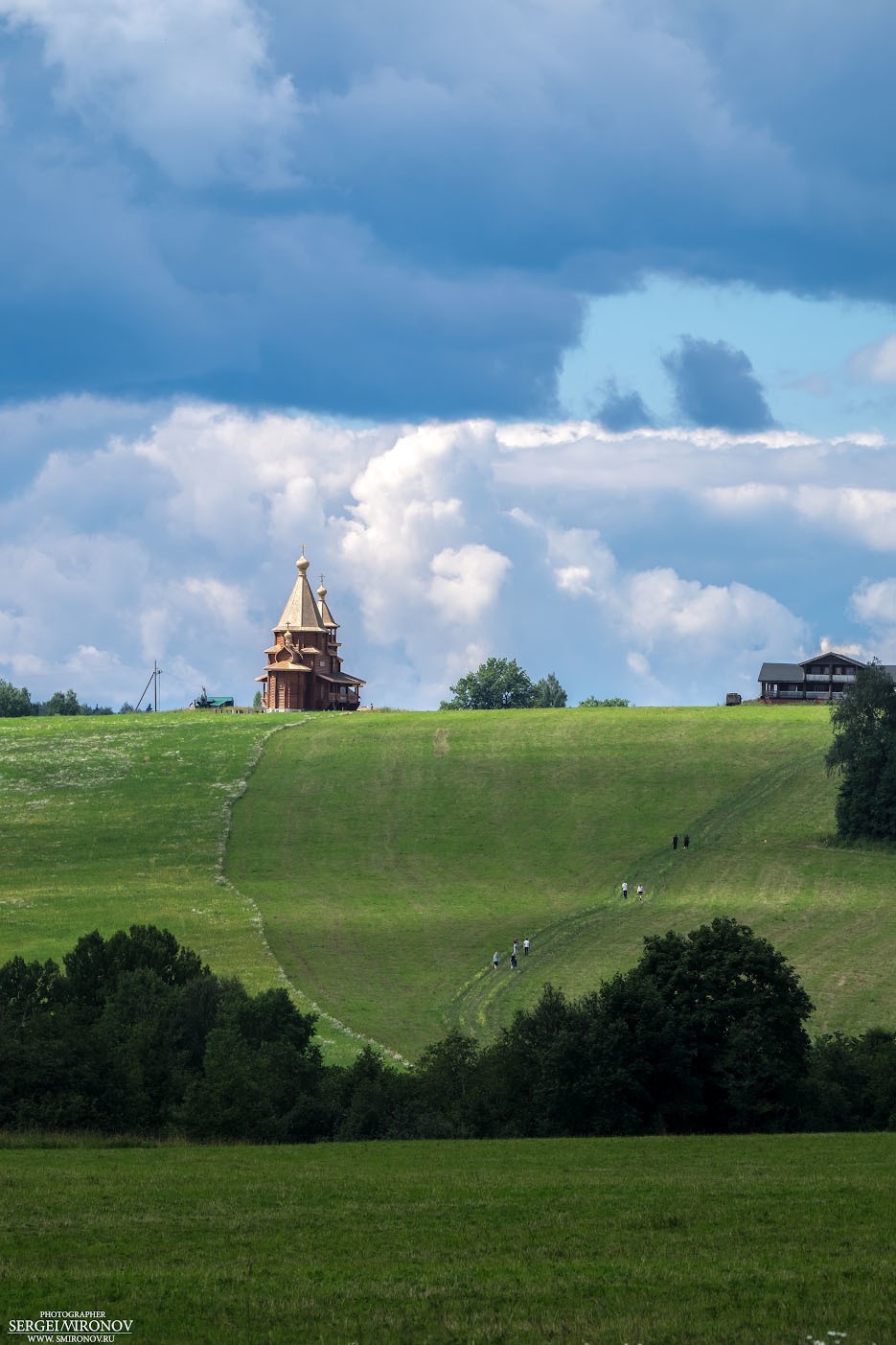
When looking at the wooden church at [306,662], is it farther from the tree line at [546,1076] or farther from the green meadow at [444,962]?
the tree line at [546,1076]

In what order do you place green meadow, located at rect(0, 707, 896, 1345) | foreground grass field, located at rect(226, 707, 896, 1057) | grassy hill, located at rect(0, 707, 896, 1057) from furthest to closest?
grassy hill, located at rect(0, 707, 896, 1057) → foreground grass field, located at rect(226, 707, 896, 1057) → green meadow, located at rect(0, 707, 896, 1345)

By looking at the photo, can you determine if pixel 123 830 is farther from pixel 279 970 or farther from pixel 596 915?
pixel 596 915

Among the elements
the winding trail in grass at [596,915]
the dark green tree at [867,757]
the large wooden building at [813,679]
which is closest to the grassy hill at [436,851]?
the winding trail in grass at [596,915]

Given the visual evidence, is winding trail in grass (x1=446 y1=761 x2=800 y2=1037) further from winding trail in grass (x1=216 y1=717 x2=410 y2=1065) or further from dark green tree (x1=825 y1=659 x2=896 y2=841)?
dark green tree (x1=825 y1=659 x2=896 y2=841)

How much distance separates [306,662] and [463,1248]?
158429mm

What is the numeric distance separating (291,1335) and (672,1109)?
27.5 metres

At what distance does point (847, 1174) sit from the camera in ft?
99.7

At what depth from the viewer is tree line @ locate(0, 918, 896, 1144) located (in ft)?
138

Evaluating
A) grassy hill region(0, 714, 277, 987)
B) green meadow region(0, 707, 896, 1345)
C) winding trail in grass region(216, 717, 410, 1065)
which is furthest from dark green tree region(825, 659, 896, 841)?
grassy hill region(0, 714, 277, 987)

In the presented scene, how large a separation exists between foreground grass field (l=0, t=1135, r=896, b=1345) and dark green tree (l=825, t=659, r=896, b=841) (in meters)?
70.1

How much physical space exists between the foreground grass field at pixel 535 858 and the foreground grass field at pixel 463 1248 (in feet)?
98.1

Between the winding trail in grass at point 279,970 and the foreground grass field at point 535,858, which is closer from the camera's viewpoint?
the winding trail in grass at point 279,970

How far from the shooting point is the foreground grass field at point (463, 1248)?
1856 cm

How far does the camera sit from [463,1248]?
23031 millimetres
